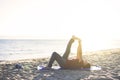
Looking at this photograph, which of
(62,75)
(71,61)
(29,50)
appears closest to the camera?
(62,75)

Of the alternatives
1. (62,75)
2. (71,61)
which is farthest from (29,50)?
(62,75)

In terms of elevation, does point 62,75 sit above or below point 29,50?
below

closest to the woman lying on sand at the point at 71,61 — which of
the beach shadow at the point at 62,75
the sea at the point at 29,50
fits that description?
the beach shadow at the point at 62,75

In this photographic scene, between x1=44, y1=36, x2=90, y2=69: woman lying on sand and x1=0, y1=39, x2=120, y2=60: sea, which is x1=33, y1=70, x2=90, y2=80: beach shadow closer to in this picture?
x1=44, y1=36, x2=90, y2=69: woman lying on sand

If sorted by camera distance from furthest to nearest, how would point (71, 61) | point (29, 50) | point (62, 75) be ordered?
point (29, 50) < point (71, 61) < point (62, 75)

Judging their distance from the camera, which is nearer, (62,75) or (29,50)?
(62,75)

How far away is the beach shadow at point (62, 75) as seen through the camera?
12.0m

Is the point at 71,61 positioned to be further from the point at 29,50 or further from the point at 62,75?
the point at 29,50

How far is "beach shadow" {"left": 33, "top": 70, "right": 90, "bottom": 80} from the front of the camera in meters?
12.0

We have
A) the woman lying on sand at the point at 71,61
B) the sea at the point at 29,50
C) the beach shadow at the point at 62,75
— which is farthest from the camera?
the sea at the point at 29,50

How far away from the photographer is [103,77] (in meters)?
11.9

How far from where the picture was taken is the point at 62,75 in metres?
12.7

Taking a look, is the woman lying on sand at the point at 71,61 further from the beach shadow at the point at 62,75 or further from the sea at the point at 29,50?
the sea at the point at 29,50

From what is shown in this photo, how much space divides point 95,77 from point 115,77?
0.86 metres
